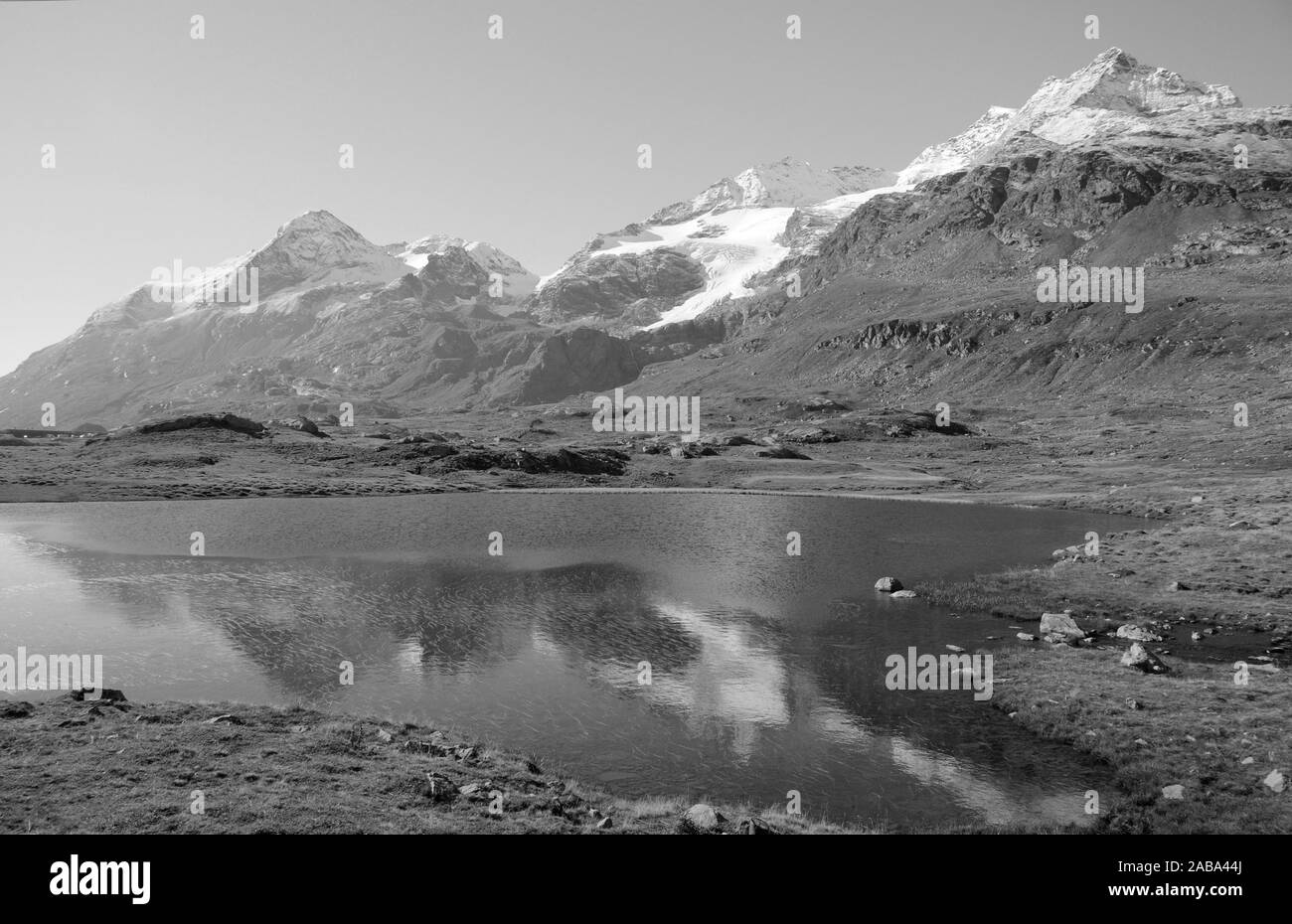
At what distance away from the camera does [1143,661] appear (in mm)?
35562

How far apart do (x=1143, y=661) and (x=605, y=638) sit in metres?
28.8

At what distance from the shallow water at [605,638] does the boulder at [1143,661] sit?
621 cm

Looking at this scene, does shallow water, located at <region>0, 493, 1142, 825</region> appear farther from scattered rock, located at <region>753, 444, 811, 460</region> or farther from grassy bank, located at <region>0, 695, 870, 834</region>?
scattered rock, located at <region>753, 444, 811, 460</region>

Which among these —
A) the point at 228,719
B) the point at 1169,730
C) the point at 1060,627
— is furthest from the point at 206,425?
the point at 1169,730

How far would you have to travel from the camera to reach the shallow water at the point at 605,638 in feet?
92.5

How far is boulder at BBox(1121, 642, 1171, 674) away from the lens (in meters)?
35.3

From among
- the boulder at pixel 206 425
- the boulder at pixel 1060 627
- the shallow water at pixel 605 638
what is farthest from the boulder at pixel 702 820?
the boulder at pixel 206 425

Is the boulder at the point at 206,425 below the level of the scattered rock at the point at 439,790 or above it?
above

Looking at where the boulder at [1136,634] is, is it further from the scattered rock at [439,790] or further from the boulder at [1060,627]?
the scattered rock at [439,790]
